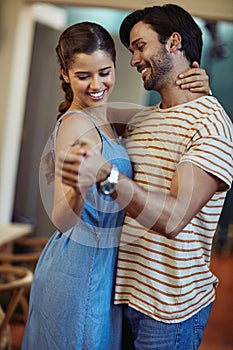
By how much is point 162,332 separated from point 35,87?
3.50 m

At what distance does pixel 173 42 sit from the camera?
1.32 meters

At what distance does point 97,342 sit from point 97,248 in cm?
20

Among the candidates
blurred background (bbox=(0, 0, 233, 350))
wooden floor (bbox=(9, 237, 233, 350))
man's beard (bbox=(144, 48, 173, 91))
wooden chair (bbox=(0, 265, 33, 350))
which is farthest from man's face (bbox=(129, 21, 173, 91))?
wooden floor (bbox=(9, 237, 233, 350))

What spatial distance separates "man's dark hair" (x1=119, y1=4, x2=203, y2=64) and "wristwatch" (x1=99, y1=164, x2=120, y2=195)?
1.13 ft

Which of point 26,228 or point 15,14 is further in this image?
point 15,14

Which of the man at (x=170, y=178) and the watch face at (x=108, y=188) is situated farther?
the man at (x=170, y=178)

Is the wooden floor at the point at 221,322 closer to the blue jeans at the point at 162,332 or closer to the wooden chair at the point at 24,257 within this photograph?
the wooden chair at the point at 24,257

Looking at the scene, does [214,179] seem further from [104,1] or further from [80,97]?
[104,1]

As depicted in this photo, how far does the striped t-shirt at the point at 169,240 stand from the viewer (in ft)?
4.31

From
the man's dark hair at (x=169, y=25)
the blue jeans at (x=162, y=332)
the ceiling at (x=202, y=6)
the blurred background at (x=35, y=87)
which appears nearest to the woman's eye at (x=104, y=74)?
the man's dark hair at (x=169, y=25)

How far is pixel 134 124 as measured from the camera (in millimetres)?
1484

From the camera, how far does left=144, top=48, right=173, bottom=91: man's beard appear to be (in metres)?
1.30

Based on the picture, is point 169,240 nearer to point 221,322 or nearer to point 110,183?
point 110,183

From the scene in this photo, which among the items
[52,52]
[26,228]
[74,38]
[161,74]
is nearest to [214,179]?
[161,74]
